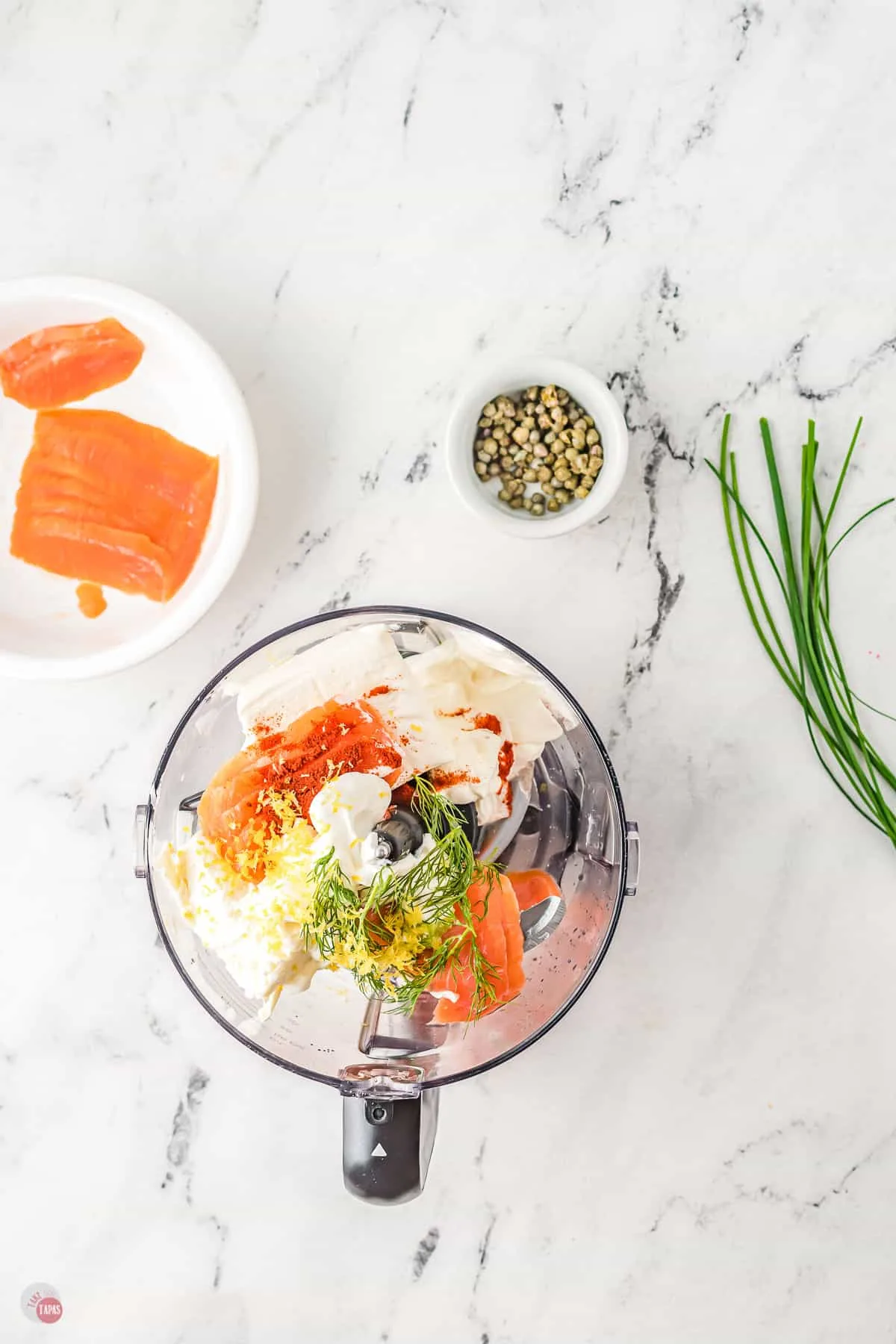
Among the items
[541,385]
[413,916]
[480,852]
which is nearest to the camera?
[413,916]

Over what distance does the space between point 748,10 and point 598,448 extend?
18.9 inches

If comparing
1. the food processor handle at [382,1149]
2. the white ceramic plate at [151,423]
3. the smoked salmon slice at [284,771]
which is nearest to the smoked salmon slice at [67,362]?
the white ceramic plate at [151,423]

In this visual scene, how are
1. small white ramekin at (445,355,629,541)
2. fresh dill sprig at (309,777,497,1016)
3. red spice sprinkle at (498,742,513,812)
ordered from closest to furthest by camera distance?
1. fresh dill sprig at (309,777,497,1016)
2. red spice sprinkle at (498,742,513,812)
3. small white ramekin at (445,355,629,541)

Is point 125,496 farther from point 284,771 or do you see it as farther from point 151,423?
point 284,771

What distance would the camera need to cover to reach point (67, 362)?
106 cm

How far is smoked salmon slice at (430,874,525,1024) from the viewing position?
2.79 ft

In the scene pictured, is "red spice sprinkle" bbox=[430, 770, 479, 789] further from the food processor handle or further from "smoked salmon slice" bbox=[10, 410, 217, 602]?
"smoked salmon slice" bbox=[10, 410, 217, 602]

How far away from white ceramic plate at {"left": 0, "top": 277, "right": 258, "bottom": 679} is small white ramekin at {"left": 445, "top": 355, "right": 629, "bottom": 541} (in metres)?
0.20

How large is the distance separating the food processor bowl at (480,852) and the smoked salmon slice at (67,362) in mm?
350

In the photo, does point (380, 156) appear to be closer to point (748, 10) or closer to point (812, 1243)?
point (748, 10)

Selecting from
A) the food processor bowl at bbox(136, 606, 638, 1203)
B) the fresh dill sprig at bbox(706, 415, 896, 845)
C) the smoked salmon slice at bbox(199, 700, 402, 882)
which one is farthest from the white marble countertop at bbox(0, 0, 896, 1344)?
the smoked salmon slice at bbox(199, 700, 402, 882)

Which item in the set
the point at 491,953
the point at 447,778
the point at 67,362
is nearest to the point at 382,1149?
the point at 491,953

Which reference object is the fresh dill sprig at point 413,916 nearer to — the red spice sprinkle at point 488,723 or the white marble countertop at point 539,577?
the red spice sprinkle at point 488,723

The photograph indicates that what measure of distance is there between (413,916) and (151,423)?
1.89ft
